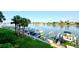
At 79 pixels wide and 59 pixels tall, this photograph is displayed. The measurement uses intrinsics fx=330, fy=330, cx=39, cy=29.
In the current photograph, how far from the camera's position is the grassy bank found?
12.2ft

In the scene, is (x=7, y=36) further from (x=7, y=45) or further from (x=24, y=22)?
(x=24, y=22)

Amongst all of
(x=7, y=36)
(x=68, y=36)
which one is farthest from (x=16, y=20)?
(x=68, y=36)

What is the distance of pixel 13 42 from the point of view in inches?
146

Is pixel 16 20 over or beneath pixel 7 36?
over

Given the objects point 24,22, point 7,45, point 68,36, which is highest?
point 24,22

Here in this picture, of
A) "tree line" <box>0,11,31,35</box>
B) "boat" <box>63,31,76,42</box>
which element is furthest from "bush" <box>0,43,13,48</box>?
"boat" <box>63,31,76,42</box>

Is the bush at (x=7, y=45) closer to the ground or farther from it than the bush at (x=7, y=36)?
closer to the ground

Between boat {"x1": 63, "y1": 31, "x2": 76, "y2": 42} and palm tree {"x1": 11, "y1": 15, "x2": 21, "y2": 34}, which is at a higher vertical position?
palm tree {"x1": 11, "y1": 15, "x2": 21, "y2": 34}

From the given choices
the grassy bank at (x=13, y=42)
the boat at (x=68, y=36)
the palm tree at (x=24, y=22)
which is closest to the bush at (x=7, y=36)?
the grassy bank at (x=13, y=42)

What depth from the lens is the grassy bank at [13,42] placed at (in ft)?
12.2

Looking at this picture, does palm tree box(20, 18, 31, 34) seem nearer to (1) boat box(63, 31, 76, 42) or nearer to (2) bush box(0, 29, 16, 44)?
(2) bush box(0, 29, 16, 44)

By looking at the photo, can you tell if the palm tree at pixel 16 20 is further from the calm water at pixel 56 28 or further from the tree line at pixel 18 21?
the calm water at pixel 56 28
